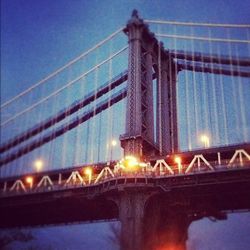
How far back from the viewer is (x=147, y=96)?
57.9 metres

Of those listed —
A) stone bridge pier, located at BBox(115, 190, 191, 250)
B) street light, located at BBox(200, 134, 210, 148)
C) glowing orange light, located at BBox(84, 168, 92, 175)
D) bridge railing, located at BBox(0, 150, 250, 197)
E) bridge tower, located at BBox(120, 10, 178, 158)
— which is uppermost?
bridge tower, located at BBox(120, 10, 178, 158)

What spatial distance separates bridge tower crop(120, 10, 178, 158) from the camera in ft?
171

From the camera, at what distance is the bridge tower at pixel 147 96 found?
171ft

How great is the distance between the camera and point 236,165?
141 feet

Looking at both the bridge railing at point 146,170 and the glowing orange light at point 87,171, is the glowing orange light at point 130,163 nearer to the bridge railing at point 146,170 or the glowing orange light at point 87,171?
the bridge railing at point 146,170

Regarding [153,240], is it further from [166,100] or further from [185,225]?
[166,100]

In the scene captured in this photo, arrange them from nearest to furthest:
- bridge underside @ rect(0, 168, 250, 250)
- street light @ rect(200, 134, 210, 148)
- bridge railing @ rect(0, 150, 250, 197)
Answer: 1. bridge underside @ rect(0, 168, 250, 250)
2. bridge railing @ rect(0, 150, 250, 197)
3. street light @ rect(200, 134, 210, 148)

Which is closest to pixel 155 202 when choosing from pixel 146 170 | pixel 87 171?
pixel 146 170

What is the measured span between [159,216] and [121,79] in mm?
25835

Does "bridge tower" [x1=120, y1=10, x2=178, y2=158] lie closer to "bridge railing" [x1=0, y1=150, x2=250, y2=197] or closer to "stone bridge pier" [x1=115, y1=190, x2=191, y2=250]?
"bridge railing" [x1=0, y1=150, x2=250, y2=197]

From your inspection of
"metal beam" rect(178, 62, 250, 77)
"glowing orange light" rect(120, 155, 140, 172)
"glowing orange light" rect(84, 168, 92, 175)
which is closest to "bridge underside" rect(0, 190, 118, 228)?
"glowing orange light" rect(84, 168, 92, 175)

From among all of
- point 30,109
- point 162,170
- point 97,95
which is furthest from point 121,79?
point 162,170

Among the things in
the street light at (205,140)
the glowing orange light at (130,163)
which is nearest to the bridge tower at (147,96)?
the glowing orange light at (130,163)

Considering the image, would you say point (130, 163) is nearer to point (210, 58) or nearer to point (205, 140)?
point (205, 140)
